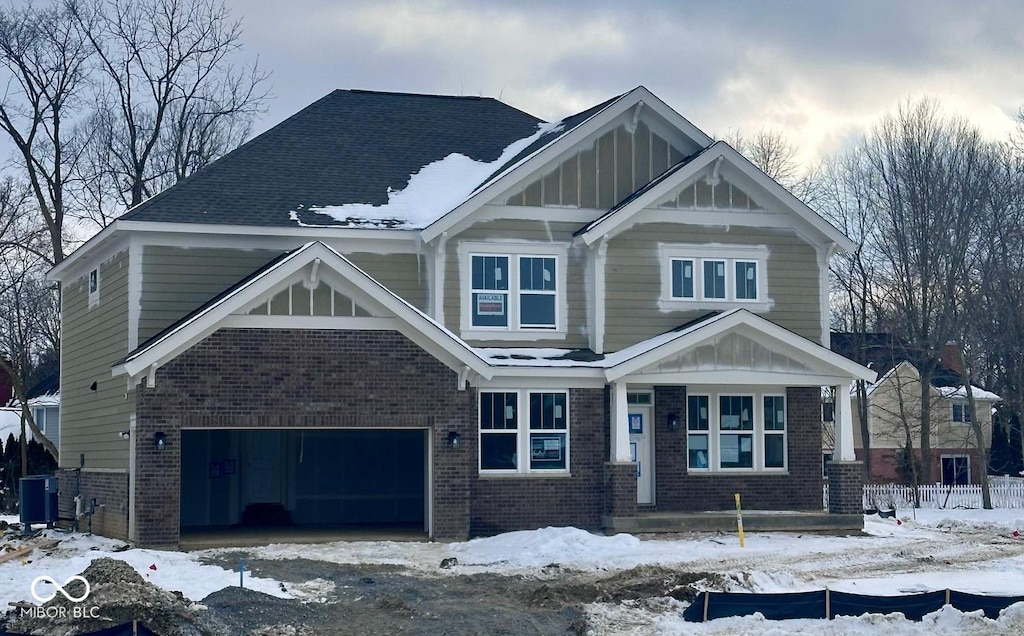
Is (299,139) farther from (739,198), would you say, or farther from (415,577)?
(415,577)

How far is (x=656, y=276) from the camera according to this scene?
27.1 metres

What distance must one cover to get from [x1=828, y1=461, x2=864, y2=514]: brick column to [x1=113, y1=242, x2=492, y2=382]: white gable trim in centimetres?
752

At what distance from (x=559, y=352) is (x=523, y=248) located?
7.02ft

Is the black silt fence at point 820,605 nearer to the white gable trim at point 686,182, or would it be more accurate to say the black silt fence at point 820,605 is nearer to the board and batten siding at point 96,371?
the white gable trim at point 686,182

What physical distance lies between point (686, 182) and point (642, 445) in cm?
532

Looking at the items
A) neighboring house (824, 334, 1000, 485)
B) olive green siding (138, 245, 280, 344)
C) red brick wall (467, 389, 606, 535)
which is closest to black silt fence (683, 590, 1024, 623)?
red brick wall (467, 389, 606, 535)

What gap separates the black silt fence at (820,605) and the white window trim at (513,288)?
34.3ft

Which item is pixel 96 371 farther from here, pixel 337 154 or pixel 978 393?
pixel 978 393

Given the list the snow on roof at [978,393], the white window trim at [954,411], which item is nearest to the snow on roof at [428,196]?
the snow on roof at [978,393]

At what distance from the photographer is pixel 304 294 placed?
23531 mm

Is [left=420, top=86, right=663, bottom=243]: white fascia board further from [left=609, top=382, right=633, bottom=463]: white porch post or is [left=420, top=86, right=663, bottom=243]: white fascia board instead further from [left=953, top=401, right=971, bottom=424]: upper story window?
[left=953, top=401, right=971, bottom=424]: upper story window

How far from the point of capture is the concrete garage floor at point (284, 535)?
77.1ft

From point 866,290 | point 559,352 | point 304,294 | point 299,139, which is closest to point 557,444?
point 559,352

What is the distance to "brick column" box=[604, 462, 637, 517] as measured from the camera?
83.8 feet
